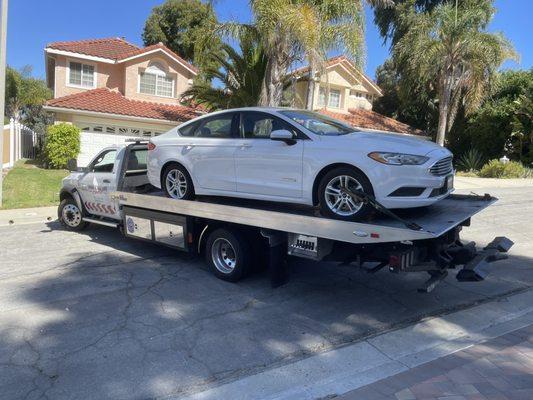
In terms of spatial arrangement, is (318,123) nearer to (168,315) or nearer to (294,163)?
(294,163)

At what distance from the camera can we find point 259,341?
4965 millimetres

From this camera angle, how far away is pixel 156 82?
25.0 metres

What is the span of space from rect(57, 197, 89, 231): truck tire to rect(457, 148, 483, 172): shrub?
22.0 m

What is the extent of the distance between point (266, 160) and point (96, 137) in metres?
17.5

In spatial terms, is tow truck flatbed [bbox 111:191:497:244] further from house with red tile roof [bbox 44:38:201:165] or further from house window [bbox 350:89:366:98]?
house window [bbox 350:89:366:98]

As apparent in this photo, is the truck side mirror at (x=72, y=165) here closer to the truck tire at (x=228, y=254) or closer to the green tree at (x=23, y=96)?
the truck tire at (x=228, y=254)

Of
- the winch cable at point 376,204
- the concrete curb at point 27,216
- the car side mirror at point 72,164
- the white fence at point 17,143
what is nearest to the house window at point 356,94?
the white fence at point 17,143

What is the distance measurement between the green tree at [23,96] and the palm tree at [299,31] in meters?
29.8

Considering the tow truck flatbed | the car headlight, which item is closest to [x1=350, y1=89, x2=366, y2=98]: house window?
the tow truck flatbed

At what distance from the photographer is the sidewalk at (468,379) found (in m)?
3.88

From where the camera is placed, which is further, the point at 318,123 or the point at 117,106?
the point at 117,106

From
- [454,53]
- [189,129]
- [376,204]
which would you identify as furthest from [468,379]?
[454,53]

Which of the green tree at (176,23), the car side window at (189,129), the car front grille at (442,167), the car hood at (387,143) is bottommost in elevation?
the car front grille at (442,167)

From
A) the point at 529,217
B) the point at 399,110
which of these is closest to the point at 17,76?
the point at 399,110
